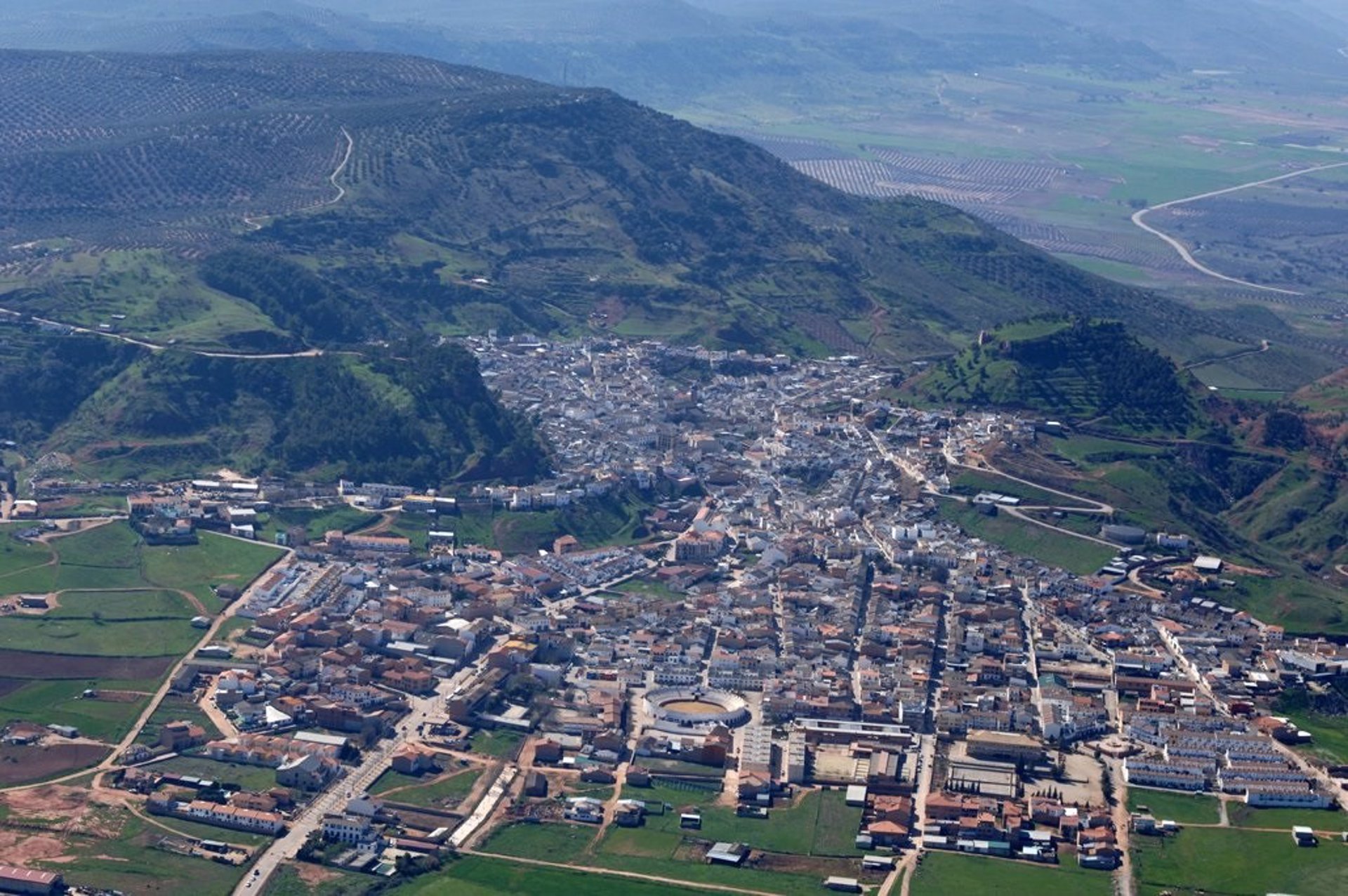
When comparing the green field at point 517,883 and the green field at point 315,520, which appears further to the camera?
the green field at point 315,520

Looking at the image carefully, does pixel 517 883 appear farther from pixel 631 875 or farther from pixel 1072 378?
pixel 1072 378

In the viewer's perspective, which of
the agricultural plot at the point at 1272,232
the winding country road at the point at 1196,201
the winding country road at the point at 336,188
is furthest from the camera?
the agricultural plot at the point at 1272,232

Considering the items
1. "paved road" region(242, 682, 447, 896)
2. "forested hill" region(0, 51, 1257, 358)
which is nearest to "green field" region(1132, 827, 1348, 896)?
"paved road" region(242, 682, 447, 896)

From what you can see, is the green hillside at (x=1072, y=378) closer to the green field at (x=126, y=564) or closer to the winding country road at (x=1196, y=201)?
Answer: the green field at (x=126, y=564)

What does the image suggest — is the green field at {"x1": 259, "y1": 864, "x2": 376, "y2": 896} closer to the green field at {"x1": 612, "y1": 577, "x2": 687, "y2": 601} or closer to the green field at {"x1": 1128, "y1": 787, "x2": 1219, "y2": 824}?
the green field at {"x1": 1128, "y1": 787, "x2": 1219, "y2": 824}

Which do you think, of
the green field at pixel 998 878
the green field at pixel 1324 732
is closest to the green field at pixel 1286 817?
the green field at pixel 1324 732

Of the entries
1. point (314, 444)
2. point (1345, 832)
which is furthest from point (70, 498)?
point (1345, 832)
